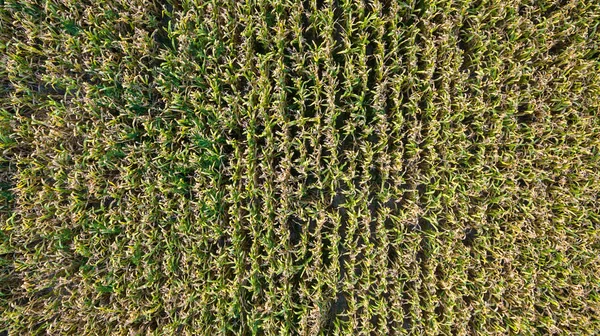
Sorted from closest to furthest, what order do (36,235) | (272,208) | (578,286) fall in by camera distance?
(272,208)
(36,235)
(578,286)

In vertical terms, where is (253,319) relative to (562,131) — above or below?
below

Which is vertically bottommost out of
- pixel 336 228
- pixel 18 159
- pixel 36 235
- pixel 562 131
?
pixel 36 235

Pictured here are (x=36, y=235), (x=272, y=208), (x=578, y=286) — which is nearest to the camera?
(x=272, y=208)

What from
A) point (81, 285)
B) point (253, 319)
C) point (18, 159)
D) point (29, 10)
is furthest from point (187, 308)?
point (29, 10)

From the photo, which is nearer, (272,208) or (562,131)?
(272,208)

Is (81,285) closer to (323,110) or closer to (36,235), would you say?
(36,235)

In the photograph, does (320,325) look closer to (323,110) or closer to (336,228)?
(336,228)
